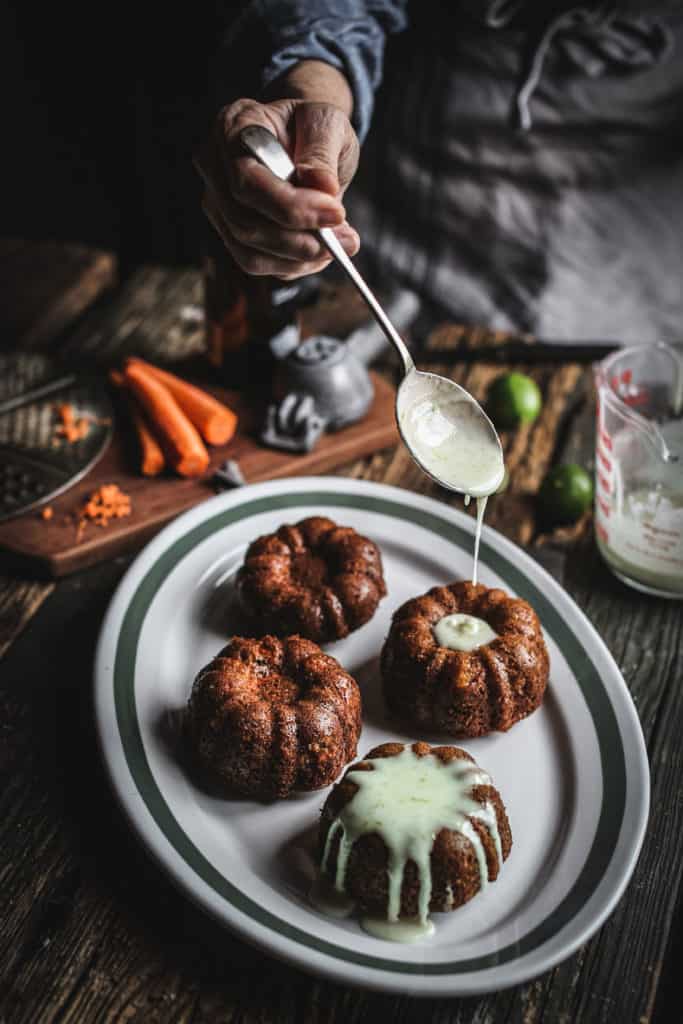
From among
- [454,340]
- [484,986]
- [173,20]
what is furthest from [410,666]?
[173,20]

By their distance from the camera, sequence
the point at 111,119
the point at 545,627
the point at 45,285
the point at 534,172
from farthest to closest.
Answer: the point at 111,119 → the point at 45,285 → the point at 534,172 → the point at 545,627

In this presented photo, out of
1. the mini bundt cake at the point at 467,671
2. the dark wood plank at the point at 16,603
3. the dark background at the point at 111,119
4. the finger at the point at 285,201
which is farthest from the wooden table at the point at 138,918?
the dark background at the point at 111,119

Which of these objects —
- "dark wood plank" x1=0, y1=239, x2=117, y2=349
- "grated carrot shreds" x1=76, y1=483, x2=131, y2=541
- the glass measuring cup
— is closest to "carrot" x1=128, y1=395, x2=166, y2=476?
"grated carrot shreds" x1=76, y1=483, x2=131, y2=541

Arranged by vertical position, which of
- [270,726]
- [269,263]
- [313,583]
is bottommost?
[313,583]

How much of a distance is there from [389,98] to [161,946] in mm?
3387

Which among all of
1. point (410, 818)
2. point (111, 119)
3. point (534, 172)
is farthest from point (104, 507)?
point (111, 119)

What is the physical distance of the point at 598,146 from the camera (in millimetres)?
3928

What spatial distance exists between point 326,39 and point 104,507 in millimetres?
1598

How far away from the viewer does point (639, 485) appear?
8.89 ft

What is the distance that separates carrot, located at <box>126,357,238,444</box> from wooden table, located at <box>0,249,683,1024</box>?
2.87ft

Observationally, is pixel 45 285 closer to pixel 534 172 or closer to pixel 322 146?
pixel 534 172

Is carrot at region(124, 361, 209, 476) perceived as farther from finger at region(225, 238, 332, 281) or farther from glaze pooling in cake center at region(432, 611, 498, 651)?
glaze pooling in cake center at region(432, 611, 498, 651)

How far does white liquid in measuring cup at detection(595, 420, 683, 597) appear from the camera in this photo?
2583 millimetres

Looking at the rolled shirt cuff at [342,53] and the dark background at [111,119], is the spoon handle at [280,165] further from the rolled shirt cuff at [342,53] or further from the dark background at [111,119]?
the dark background at [111,119]
